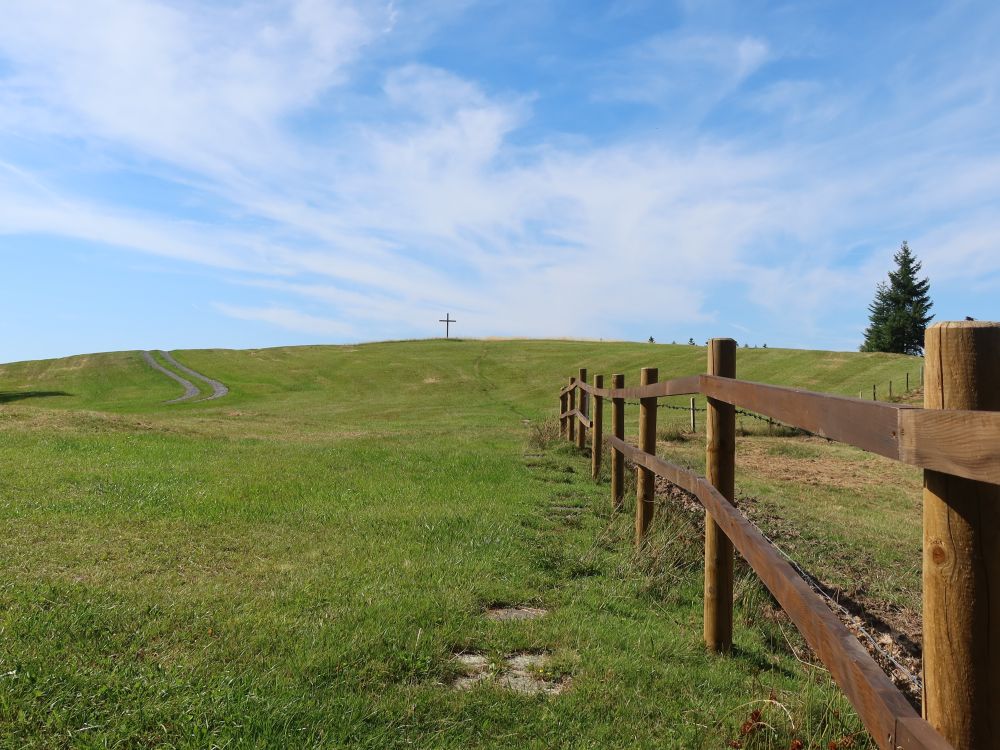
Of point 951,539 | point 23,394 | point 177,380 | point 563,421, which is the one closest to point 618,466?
point 951,539

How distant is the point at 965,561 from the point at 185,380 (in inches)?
2290

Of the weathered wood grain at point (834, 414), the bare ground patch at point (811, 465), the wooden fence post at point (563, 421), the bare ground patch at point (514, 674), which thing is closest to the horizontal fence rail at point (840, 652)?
the weathered wood grain at point (834, 414)

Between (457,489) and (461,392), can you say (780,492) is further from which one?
(461,392)

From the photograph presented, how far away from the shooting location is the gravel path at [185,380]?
4529cm

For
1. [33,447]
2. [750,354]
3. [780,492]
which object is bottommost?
[780,492]

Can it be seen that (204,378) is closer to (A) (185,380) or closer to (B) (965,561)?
(A) (185,380)

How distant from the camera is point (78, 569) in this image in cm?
Result: 511

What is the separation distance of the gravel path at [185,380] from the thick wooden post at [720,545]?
43092mm

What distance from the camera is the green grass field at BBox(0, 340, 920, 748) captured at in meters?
3.21

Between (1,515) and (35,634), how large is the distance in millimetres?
3596

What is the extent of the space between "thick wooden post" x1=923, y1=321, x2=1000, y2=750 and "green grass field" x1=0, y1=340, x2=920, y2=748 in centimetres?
143

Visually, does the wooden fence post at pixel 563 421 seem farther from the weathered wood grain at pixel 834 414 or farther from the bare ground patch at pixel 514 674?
the weathered wood grain at pixel 834 414

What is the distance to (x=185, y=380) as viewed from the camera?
54.2 meters

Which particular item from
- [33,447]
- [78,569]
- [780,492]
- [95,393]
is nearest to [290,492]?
[78,569]
